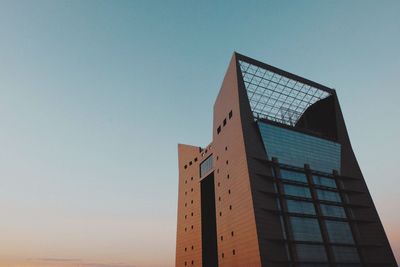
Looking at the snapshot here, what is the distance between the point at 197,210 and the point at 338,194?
33.5 m

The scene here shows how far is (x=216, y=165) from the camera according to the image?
73.6 m

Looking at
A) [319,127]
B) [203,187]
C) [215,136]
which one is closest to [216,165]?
[215,136]

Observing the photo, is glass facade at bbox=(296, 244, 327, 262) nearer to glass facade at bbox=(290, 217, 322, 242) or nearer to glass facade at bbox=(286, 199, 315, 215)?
glass facade at bbox=(290, 217, 322, 242)

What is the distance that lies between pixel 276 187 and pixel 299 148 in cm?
1320

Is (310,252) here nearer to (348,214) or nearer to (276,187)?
(276,187)

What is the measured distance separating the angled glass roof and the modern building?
0.25m

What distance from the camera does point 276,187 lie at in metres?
62.9

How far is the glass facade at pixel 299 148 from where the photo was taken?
67.5 m

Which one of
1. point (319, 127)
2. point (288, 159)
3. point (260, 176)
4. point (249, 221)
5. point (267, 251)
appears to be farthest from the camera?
point (319, 127)

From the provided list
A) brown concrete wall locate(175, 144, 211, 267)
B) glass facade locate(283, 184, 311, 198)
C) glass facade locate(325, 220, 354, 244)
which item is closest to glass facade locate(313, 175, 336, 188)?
glass facade locate(283, 184, 311, 198)

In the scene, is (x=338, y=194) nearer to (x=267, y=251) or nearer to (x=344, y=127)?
(x=344, y=127)

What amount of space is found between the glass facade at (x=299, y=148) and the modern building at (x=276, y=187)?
24 centimetres

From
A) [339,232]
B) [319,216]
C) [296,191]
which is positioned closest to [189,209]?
[296,191]

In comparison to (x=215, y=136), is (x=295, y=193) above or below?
below
